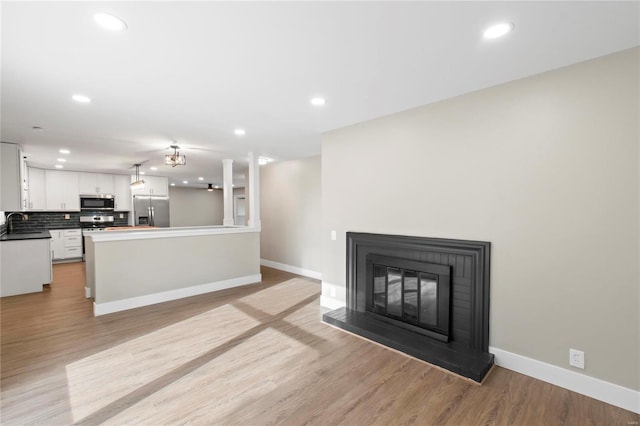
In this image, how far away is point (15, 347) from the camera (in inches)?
120

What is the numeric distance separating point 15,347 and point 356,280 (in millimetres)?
3862

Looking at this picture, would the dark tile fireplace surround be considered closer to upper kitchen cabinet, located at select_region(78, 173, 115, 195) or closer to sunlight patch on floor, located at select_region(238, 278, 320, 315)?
sunlight patch on floor, located at select_region(238, 278, 320, 315)

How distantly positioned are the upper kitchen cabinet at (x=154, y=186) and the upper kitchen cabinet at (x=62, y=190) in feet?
4.50

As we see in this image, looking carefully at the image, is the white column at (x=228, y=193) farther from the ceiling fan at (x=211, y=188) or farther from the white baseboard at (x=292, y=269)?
the ceiling fan at (x=211, y=188)

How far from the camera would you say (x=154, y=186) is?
8977 mm

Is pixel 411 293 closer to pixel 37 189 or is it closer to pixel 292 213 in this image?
pixel 292 213

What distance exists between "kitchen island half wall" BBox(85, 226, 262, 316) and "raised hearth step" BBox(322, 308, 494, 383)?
2524 mm

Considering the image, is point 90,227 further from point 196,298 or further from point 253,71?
point 253,71

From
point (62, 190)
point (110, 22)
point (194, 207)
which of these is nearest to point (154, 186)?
point (62, 190)

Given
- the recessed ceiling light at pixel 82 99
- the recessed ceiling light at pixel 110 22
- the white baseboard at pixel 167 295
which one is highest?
the recessed ceiling light at pixel 110 22

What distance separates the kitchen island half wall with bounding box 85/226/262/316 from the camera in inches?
161

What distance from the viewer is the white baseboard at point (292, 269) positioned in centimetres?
607

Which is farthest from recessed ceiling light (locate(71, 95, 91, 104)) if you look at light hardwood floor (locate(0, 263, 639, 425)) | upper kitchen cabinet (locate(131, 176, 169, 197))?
upper kitchen cabinet (locate(131, 176, 169, 197))

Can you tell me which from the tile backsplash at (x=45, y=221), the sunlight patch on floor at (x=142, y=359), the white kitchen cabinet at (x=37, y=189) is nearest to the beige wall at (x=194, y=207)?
the tile backsplash at (x=45, y=221)
